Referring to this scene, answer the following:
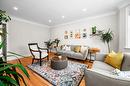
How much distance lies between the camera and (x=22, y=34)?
510 centimetres

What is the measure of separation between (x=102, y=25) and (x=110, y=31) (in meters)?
0.51

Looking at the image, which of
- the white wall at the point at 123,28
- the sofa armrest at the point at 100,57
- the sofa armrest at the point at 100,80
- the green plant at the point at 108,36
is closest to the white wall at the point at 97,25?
the green plant at the point at 108,36

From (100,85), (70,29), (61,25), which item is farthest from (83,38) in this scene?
(100,85)

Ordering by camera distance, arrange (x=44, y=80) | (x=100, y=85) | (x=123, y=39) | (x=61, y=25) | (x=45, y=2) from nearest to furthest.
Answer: (x=100, y=85) < (x=44, y=80) < (x=45, y=2) < (x=123, y=39) < (x=61, y=25)

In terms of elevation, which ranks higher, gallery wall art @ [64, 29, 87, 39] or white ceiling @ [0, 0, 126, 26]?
white ceiling @ [0, 0, 126, 26]

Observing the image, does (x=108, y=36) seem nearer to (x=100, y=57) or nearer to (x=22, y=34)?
(x=100, y=57)

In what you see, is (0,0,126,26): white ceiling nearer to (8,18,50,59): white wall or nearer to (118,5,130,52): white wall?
(118,5,130,52): white wall

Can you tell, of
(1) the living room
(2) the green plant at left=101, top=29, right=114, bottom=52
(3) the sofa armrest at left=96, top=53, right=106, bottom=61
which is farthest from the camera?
(2) the green plant at left=101, top=29, right=114, bottom=52

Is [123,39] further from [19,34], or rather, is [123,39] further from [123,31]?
[19,34]

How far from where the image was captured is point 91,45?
463cm

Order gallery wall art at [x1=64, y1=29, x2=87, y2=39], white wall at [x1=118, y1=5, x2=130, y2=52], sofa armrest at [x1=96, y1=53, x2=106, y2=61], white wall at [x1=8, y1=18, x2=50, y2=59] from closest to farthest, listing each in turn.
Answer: sofa armrest at [x1=96, y1=53, x2=106, y2=61]
white wall at [x1=118, y1=5, x2=130, y2=52]
white wall at [x1=8, y1=18, x2=50, y2=59]
gallery wall art at [x1=64, y1=29, x2=87, y2=39]

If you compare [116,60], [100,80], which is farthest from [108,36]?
[100,80]

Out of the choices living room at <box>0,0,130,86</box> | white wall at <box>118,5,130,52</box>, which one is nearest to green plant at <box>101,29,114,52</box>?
living room at <box>0,0,130,86</box>

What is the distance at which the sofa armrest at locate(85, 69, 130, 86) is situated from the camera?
70cm
